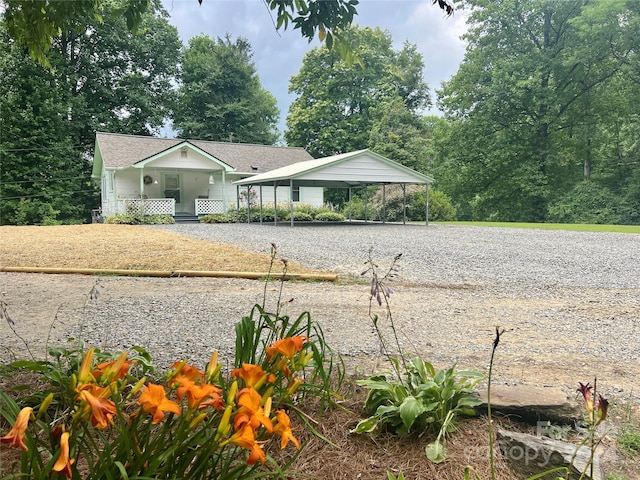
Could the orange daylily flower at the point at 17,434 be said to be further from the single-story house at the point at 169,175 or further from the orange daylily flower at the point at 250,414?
the single-story house at the point at 169,175

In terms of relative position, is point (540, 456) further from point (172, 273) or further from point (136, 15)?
point (172, 273)

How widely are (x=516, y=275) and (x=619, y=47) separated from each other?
23.7m

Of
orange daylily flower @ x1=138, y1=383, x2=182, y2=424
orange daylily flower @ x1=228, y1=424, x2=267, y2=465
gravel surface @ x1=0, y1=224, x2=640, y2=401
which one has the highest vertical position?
orange daylily flower @ x1=138, y1=383, x2=182, y2=424

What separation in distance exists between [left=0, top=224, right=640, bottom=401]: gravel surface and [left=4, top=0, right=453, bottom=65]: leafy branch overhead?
1532 millimetres

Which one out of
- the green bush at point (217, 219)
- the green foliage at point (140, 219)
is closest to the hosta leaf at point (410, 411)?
the green foliage at point (140, 219)

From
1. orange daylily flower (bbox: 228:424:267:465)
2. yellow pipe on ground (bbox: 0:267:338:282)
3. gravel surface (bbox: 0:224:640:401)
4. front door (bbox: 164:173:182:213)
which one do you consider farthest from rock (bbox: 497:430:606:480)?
front door (bbox: 164:173:182:213)

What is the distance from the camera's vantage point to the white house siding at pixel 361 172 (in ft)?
51.1

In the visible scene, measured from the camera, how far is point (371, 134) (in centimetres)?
2505

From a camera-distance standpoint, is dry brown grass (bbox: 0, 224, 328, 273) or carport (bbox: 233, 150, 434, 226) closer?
dry brown grass (bbox: 0, 224, 328, 273)

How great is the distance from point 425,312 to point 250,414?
10.7 feet

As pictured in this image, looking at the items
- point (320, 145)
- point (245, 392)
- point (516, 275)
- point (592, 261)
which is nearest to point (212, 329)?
point (245, 392)

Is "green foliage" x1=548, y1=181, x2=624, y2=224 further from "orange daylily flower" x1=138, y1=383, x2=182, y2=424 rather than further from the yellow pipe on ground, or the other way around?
"orange daylily flower" x1=138, y1=383, x2=182, y2=424

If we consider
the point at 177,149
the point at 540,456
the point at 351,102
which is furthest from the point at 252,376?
Result: the point at 177,149

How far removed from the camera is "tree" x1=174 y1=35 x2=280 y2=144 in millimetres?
9954
